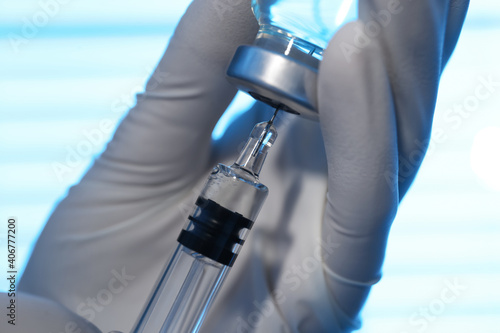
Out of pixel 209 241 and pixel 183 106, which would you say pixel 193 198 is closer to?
pixel 183 106

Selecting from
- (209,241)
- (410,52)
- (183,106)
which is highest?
(410,52)

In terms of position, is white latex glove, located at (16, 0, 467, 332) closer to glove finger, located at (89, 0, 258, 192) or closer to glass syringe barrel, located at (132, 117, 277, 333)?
glove finger, located at (89, 0, 258, 192)

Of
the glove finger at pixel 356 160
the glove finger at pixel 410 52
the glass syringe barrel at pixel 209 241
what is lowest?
the glass syringe barrel at pixel 209 241

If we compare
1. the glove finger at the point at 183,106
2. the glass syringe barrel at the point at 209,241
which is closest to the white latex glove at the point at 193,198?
the glove finger at the point at 183,106

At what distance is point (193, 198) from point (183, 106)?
0.16 m

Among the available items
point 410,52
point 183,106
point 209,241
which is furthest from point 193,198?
point 410,52

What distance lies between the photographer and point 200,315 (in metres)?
0.69

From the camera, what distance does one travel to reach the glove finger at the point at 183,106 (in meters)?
0.79

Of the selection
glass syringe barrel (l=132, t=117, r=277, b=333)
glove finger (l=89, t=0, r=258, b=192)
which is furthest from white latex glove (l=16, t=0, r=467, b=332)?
glass syringe barrel (l=132, t=117, r=277, b=333)

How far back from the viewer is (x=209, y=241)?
63cm

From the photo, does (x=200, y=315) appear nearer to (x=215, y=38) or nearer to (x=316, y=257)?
(x=316, y=257)

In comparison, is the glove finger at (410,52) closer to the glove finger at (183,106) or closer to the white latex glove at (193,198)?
the white latex glove at (193,198)

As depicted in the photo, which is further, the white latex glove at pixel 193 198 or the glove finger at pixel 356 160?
the white latex glove at pixel 193 198

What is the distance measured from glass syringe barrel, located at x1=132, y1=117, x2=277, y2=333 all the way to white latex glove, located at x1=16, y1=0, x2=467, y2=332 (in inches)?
4.4
